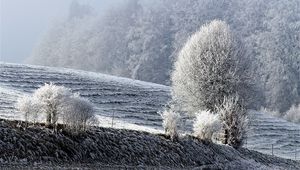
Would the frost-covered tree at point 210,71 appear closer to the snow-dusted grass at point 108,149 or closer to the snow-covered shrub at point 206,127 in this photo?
the snow-covered shrub at point 206,127

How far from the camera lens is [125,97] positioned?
64000 mm

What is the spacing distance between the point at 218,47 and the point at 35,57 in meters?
125

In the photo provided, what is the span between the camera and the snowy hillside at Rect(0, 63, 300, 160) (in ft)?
185

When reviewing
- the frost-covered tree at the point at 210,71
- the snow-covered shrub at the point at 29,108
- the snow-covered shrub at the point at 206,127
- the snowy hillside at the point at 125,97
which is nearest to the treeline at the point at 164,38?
the snowy hillside at the point at 125,97

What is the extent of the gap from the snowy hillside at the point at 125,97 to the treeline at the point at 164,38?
6779 centimetres

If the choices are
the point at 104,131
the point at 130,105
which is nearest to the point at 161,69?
the point at 130,105

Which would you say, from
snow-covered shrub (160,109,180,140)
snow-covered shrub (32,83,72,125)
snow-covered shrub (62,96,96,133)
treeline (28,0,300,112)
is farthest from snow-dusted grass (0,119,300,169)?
treeline (28,0,300,112)

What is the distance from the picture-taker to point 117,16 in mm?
184250

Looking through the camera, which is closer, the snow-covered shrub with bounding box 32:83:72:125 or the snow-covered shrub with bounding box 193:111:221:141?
the snow-covered shrub with bounding box 32:83:72:125

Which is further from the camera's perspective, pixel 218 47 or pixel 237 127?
pixel 218 47

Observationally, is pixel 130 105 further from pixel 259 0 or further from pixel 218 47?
pixel 259 0

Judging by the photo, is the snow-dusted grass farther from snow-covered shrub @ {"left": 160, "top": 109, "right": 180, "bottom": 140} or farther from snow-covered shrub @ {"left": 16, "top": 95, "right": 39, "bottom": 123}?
snow-covered shrub @ {"left": 16, "top": 95, "right": 39, "bottom": 123}

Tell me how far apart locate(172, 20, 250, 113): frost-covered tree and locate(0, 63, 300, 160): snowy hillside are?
3.75 meters

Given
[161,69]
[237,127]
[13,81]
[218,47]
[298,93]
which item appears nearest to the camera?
[237,127]
